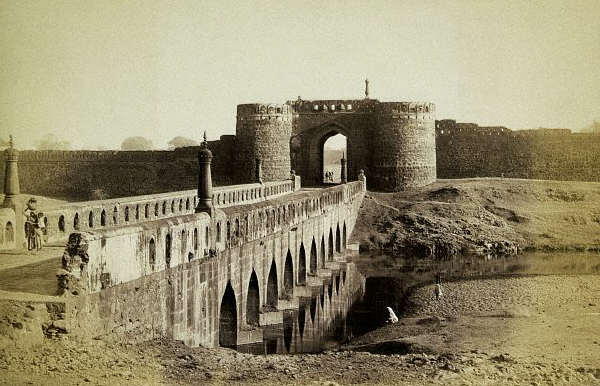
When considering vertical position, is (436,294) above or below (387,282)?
above

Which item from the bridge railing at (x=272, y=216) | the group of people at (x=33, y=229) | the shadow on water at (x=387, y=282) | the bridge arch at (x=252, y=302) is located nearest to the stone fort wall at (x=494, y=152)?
the shadow on water at (x=387, y=282)

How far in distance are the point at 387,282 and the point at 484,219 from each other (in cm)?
1012

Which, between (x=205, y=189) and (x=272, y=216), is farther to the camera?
(x=272, y=216)

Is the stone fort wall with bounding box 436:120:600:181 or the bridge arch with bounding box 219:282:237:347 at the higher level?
the stone fort wall with bounding box 436:120:600:181

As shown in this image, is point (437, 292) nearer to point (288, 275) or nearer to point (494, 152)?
point (288, 275)

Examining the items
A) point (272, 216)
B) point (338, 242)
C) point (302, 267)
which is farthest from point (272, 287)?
point (338, 242)

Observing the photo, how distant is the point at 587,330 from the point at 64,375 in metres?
10.7

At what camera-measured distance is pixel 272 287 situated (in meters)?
20.4

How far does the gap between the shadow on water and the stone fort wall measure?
1300 centimetres

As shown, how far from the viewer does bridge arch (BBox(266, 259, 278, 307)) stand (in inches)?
793

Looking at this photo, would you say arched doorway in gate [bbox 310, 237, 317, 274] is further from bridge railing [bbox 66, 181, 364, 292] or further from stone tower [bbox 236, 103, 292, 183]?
stone tower [bbox 236, 103, 292, 183]

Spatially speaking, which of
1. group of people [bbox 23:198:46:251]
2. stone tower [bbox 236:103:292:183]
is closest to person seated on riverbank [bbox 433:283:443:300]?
group of people [bbox 23:198:46:251]

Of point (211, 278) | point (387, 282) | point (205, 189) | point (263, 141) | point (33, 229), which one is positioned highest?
point (263, 141)

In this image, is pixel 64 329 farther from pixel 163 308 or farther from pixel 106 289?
pixel 163 308
